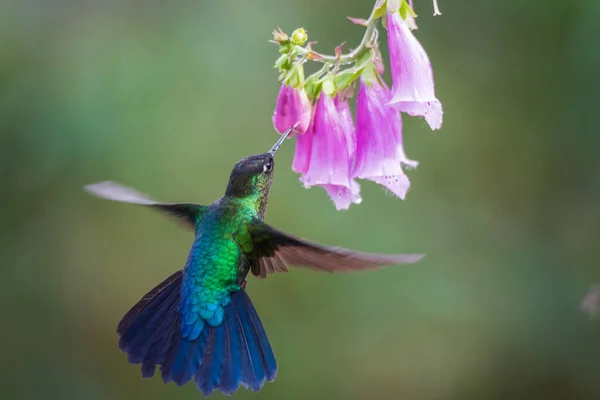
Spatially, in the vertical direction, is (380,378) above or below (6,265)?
below

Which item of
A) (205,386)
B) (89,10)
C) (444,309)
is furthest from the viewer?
(89,10)

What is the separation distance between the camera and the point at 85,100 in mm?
3266

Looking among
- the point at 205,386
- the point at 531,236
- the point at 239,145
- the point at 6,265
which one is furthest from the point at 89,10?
the point at 205,386

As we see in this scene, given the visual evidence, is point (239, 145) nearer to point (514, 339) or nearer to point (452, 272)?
point (452, 272)

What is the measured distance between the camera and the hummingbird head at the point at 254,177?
1549 millimetres

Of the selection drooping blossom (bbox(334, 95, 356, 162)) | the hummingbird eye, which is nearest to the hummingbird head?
the hummingbird eye

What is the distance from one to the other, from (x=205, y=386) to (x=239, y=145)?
202cm

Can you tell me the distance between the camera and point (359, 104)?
1616mm

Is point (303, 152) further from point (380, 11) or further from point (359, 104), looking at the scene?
point (380, 11)

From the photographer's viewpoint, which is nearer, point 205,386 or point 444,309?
point 205,386

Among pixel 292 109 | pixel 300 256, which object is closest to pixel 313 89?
pixel 292 109

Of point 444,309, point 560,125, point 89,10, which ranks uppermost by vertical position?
point 89,10

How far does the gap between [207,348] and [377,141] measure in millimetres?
555

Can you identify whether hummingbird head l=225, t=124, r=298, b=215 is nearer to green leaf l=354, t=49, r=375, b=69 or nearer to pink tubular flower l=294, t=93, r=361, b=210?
pink tubular flower l=294, t=93, r=361, b=210
